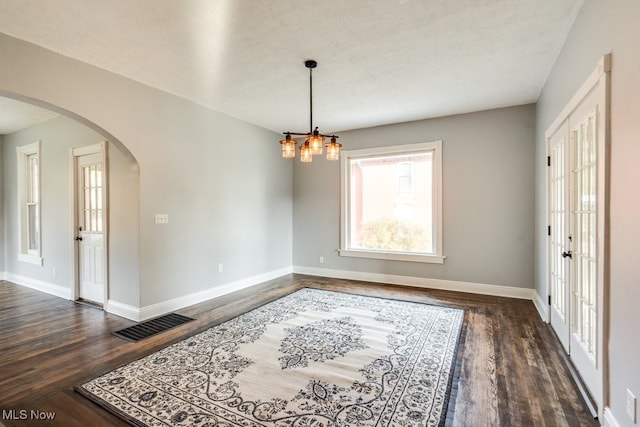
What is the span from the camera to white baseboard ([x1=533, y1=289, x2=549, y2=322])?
3.60m

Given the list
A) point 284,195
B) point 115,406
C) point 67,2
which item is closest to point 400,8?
point 67,2

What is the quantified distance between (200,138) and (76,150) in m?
1.84

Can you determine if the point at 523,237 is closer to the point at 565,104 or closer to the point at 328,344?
the point at 565,104

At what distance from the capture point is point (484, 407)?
2088 mm

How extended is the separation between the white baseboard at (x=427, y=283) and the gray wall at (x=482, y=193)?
80mm

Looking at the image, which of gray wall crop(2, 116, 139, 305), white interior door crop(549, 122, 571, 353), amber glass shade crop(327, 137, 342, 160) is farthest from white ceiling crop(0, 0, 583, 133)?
gray wall crop(2, 116, 139, 305)

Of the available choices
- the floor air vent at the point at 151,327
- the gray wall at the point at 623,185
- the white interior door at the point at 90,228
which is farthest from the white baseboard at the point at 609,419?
the white interior door at the point at 90,228

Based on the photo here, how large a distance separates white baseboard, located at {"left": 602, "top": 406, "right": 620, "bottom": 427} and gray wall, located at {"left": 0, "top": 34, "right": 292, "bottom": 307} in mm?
4296

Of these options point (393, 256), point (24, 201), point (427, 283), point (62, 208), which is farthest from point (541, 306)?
point (24, 201)

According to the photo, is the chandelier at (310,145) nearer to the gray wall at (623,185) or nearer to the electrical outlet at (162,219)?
the electrical outlet at (162,219)

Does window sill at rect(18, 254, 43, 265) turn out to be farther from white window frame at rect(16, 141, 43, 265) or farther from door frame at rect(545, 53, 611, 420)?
door frame at rect(545, 53, 611, 420)

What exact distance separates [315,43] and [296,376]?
113 inches

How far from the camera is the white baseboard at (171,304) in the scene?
149 inches

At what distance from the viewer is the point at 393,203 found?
571 cm
